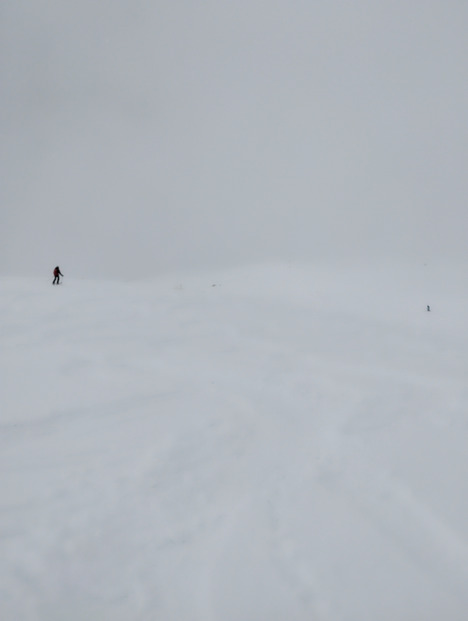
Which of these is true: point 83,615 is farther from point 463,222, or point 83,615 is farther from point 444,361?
point 463,222

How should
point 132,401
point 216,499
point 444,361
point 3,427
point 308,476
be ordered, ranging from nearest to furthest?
1. point 216,499
2. point 308,476
3. point 3,427
4. point 132,401
5. point 444,361

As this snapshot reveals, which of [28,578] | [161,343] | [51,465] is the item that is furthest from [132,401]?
[28,578]

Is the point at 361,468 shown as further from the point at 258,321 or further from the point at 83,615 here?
the point at 258,321

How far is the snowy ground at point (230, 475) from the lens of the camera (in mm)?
2260

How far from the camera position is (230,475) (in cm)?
314

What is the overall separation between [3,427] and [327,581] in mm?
3196

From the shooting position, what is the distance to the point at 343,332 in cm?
670

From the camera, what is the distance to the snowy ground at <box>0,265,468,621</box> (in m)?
2.26

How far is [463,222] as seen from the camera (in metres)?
10.6

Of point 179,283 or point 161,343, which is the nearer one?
point 161,343

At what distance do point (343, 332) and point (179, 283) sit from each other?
5779 mm

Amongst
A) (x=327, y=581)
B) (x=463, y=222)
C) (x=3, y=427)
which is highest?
(x=463, y=222)

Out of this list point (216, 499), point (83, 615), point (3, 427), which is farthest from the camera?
point (3, 427)

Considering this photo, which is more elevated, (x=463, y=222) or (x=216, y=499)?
(x=463, y=222)
